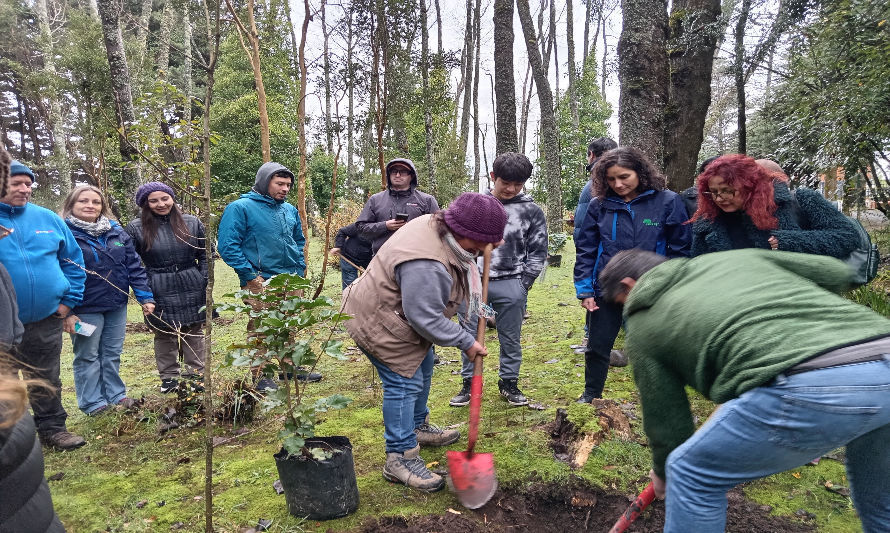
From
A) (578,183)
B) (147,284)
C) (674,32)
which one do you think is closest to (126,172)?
(147,284)

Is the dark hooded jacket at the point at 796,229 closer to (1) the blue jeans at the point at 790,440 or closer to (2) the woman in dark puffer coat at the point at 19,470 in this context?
(1) the blue jeans at the point at 790,440

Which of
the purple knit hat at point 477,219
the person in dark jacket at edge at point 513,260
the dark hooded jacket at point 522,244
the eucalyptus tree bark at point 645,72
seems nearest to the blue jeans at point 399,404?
the purple knit hat at point 477,219

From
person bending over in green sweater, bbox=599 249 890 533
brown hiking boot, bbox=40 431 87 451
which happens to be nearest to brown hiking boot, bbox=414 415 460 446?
person bending over in green sweater, bbox=599 249 890 533

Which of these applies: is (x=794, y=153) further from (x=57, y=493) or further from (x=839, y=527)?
(x=57, y=493)

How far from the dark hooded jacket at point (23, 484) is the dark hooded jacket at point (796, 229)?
3.38m

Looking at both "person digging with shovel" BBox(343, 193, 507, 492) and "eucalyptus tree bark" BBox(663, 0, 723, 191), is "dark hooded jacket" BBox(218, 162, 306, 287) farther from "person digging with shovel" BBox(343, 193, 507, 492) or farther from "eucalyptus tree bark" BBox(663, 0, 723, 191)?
"eucalyptus tree bark" BBox(663, 0, 723, 191)

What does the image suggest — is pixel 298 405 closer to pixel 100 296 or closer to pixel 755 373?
pixel 755 373

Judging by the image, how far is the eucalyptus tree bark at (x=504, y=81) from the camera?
8023 millimetres

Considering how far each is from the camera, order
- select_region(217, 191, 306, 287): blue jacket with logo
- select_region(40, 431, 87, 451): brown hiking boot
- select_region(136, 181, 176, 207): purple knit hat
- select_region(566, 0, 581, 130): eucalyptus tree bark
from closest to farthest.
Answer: select_region(40, 431, 87, 451): brown hiking boot, select_region(136, 181, 176, 207): purple knit hat, select_region(217, 191, 306, 287): blue jacket with logo, select_region(566, 0, 581, 130): eucalyptus tree bark

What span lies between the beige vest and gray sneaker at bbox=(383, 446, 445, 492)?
1.76 ft

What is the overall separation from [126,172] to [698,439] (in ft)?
29.1

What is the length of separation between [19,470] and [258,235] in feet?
12.1

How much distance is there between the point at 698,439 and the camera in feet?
5.30

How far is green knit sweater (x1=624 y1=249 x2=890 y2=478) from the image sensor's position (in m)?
1.52
